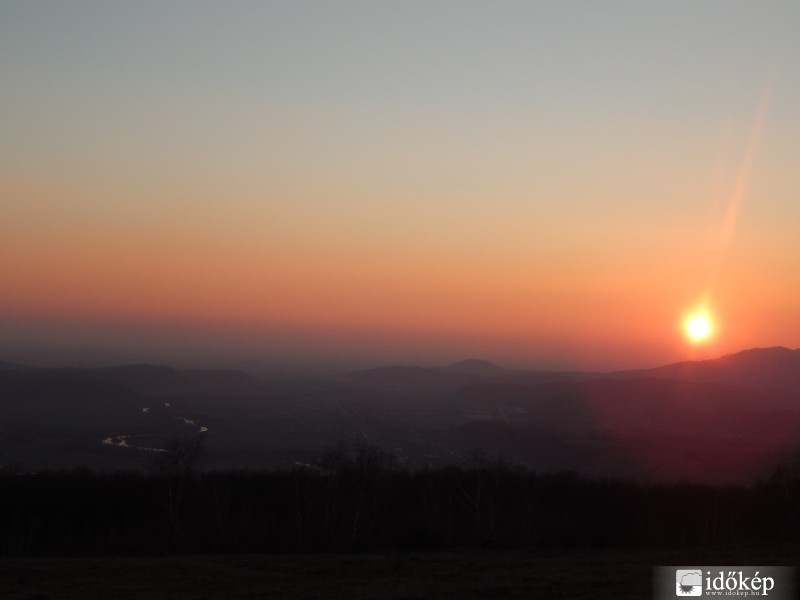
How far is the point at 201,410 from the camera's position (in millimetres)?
99938

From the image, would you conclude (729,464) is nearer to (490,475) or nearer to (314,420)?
(490,475)

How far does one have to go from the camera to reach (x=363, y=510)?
1608 inches

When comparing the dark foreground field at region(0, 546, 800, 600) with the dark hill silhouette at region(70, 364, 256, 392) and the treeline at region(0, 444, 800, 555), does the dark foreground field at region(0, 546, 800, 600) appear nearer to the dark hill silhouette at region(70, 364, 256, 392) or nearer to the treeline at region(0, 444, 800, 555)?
the treeline at region(0, 444, 800, 555)

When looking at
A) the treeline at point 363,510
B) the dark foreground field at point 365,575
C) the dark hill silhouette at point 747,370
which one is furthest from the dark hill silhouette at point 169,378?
the dark foreground field at point 365,575

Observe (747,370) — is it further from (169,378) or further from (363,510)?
(363,510)

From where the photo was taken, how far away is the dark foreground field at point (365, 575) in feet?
64.1

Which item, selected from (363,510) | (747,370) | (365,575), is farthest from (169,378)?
(365,575)

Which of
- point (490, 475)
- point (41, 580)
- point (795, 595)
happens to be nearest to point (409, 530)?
point (490, 475)

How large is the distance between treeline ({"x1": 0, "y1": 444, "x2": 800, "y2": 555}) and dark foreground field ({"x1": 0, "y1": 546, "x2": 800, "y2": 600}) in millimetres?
7983

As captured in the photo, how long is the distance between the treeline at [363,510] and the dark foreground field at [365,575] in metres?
7.98

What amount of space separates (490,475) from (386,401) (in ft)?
252

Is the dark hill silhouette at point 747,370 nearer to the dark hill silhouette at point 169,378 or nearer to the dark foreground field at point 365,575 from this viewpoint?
the dark hill silhouette at point 169,378

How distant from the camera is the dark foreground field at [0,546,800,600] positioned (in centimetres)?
1955

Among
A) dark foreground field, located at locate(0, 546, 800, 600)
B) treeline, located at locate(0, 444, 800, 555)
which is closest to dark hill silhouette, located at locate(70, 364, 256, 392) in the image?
treeline, located at locate(0, 444, 800, 555)
